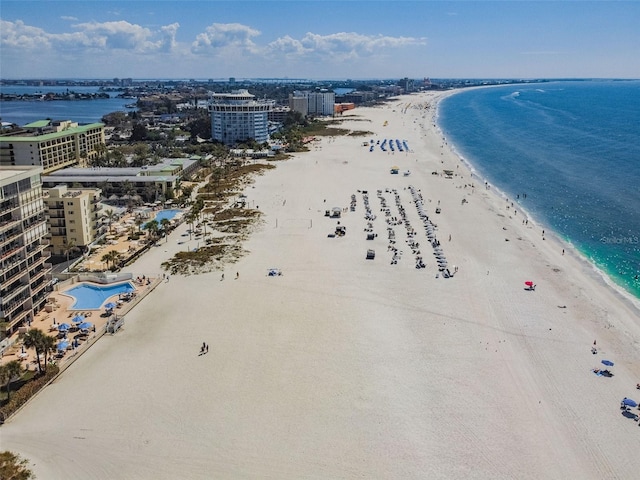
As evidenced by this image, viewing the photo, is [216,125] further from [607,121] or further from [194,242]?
[607,121]

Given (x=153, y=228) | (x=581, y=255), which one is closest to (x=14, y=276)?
(x=153, y=228)

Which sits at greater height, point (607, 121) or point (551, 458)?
point (607, 121)

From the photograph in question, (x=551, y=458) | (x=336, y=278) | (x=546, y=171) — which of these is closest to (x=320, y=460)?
(x=551, y=458)

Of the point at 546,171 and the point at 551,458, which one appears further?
the point at 546,171

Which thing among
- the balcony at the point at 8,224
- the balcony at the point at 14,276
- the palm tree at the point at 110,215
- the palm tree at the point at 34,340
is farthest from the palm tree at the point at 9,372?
the palm tree at the point at 110,215

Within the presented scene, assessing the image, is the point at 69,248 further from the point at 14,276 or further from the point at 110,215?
the point at 14,276

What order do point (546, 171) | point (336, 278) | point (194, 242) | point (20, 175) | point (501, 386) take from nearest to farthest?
point (501, 386) → point (20, 175) → point (336, 278) → point (194, 242) → point (546, 171)

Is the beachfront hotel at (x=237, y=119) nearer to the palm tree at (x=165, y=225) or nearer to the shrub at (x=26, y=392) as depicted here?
the palm tree at (x=165, y=225)
